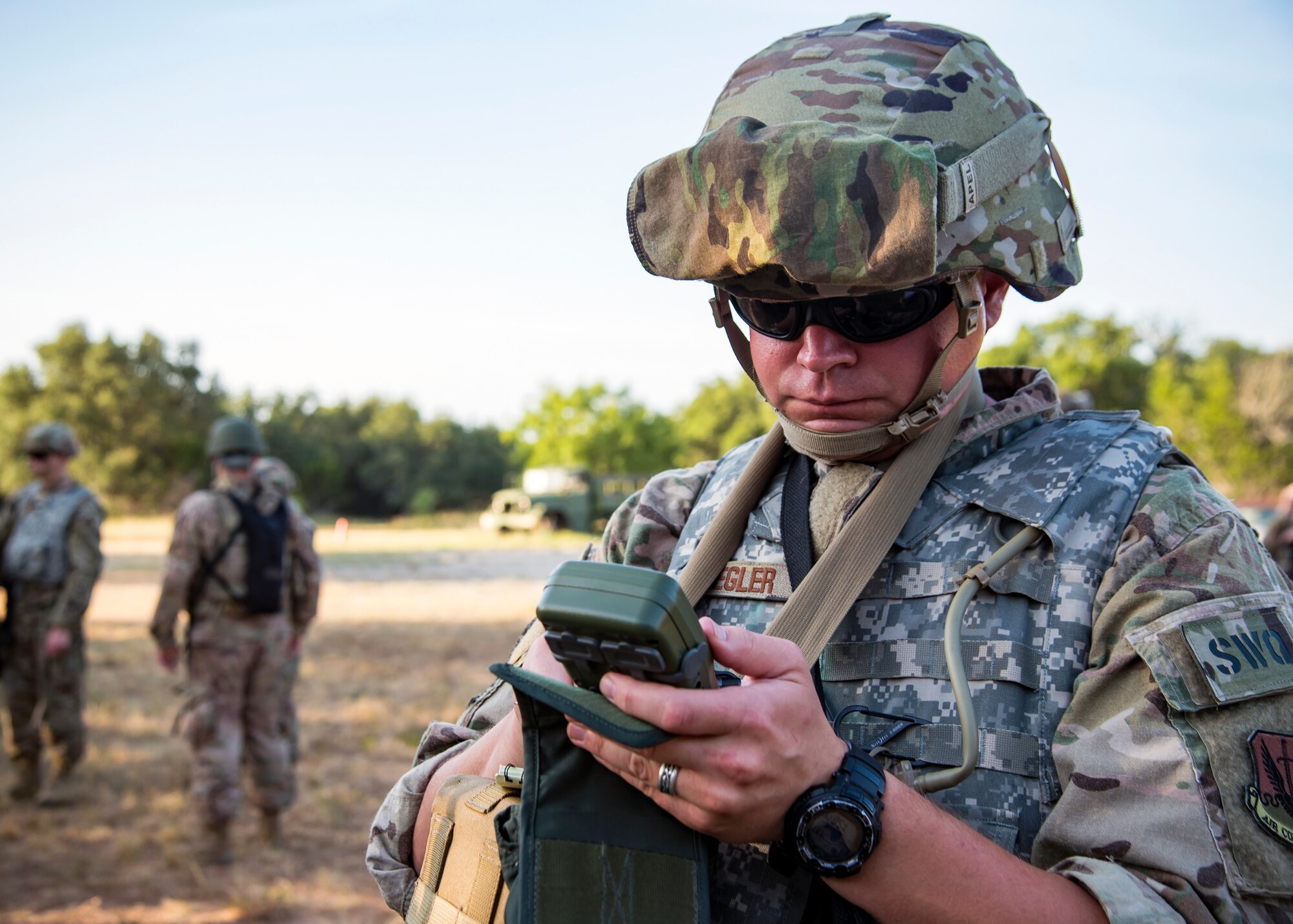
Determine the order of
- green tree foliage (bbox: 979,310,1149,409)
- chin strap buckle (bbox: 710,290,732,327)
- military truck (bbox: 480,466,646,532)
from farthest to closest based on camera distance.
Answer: green tree foliage (bbox: 979,310,1149,409)
military truck (bbox: 480,466,646,532)
chin strap buckle (bbox: 710,290,732,327)

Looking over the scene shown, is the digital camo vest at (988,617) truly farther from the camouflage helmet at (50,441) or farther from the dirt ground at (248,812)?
the camouflage helmet at (50,441)

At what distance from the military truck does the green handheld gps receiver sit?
27046 millimetres

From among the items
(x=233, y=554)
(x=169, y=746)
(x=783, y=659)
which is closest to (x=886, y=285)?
(x=783, y=659)

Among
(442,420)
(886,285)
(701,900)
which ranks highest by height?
(886,285)

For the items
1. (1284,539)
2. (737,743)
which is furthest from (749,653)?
(1284,539)

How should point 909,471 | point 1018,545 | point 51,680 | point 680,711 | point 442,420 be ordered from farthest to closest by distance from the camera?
point 442,420, point 51,680, point 909,471, point 1018,545, point 680,711

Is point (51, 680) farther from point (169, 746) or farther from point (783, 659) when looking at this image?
point (783, 659)

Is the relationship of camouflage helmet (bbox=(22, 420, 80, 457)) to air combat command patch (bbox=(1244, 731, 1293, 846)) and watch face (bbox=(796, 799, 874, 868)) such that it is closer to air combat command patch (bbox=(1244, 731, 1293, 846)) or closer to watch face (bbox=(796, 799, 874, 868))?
watch face (bbox=(796, 799, 874, 868))

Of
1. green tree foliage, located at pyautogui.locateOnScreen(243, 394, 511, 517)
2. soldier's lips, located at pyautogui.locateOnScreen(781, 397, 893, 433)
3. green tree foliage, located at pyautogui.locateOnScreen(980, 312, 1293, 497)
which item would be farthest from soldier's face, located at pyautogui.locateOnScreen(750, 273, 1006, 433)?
green tree foliage, located at pyautogui.locateOnScreen(243, 394, 511, 517)

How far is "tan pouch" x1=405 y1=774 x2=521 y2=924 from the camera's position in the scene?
142 cm

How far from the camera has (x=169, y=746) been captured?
25.2 ft

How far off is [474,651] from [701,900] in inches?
417

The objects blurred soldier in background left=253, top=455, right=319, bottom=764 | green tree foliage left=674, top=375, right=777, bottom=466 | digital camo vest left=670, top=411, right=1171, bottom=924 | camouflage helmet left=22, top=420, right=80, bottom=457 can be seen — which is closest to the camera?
digital camo vest left=670, top=411, right=1171, bottom=924

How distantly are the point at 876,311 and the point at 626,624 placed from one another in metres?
0.74
